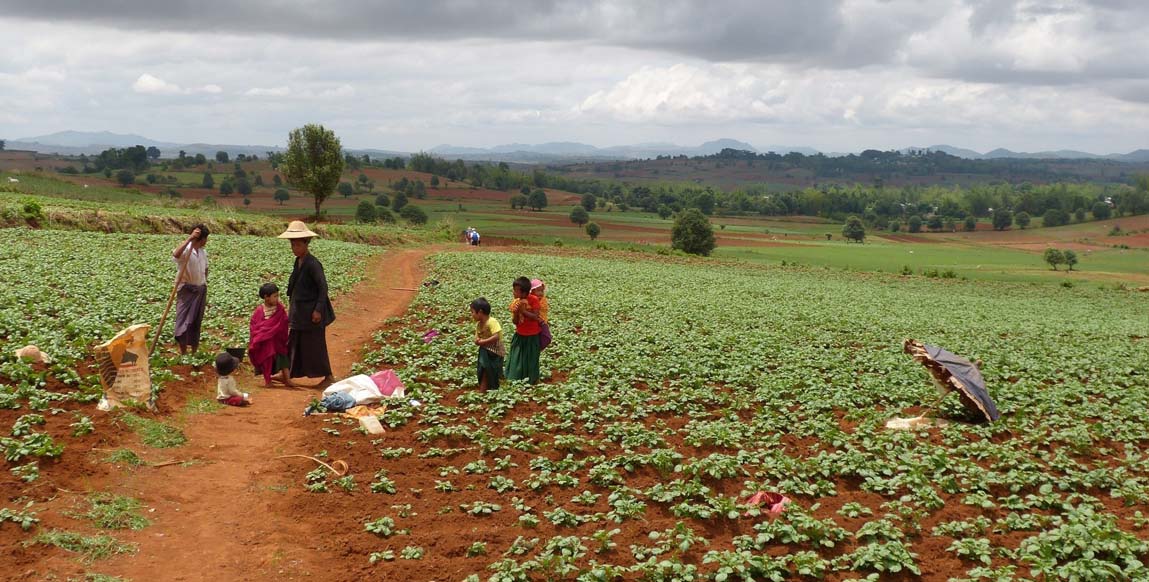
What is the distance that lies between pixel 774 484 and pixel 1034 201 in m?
171

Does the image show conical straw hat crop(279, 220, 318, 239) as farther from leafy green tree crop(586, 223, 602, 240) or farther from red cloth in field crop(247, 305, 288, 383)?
leafy green tree crop(586, 223, 602, 240)

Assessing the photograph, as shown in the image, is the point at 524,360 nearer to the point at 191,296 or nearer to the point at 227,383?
the point at 227,383

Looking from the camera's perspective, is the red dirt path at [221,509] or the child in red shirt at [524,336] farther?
the child in red shirt at [524,336]

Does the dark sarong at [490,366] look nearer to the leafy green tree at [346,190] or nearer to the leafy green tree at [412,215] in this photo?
the leafy green tree at [412,215]

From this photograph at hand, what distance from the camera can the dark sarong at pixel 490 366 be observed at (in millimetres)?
13305

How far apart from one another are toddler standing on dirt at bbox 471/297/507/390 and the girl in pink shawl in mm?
3151

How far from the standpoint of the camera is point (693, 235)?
7325cm

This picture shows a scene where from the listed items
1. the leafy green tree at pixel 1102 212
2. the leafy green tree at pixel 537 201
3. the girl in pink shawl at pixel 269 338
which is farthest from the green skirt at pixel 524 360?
the leafy green tree at pixel 1102 212

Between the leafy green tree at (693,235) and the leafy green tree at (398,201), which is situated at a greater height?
the leafy green tree at (398,201)

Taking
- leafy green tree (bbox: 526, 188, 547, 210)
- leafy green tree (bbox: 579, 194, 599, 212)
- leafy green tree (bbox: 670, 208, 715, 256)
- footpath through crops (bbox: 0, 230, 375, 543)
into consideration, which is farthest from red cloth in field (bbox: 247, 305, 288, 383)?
leafy green tree (bbox: 579, 194, 599, 212)

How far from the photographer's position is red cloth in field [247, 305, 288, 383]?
13484 millimetres

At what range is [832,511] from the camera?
9055 millimetres

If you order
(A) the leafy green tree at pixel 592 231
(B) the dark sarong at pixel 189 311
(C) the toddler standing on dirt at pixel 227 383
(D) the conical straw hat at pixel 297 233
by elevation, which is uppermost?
(D) the conical straw hat at pixel 297 233

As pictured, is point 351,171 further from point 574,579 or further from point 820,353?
point 574,579
